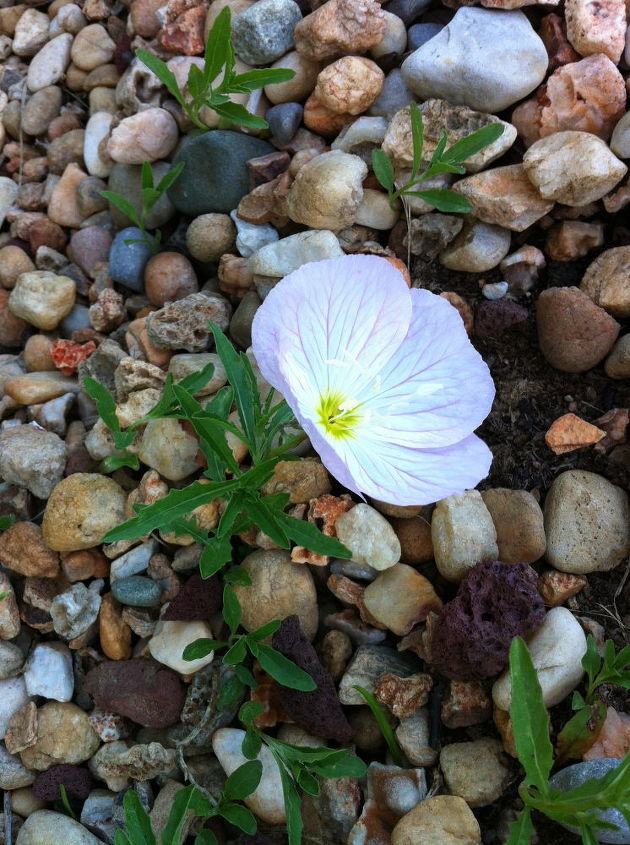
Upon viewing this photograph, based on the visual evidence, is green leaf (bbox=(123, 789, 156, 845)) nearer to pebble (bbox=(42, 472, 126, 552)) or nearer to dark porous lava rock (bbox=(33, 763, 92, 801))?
dark porous lava rock (bbox=(33, 763, 92, 801))

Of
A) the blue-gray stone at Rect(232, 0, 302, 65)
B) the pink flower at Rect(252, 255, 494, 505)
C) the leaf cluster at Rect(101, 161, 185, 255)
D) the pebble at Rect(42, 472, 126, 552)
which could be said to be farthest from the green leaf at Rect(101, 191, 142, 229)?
the pink flower at Rect(252, 255, 494, 505)

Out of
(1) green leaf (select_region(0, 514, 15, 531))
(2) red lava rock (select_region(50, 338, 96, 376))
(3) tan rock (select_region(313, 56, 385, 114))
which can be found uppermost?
(3) tan rock (select_region(313, 56, 385, 114))

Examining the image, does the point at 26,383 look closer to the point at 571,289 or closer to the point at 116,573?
the point at 116,573

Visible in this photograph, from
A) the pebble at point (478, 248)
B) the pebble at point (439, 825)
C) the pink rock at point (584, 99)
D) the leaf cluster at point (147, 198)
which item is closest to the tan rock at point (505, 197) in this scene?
the pebble at point (478, 248)

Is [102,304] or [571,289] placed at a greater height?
[571,289]

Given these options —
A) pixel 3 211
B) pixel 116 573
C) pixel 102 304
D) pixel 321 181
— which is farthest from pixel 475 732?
pixel 3 211
